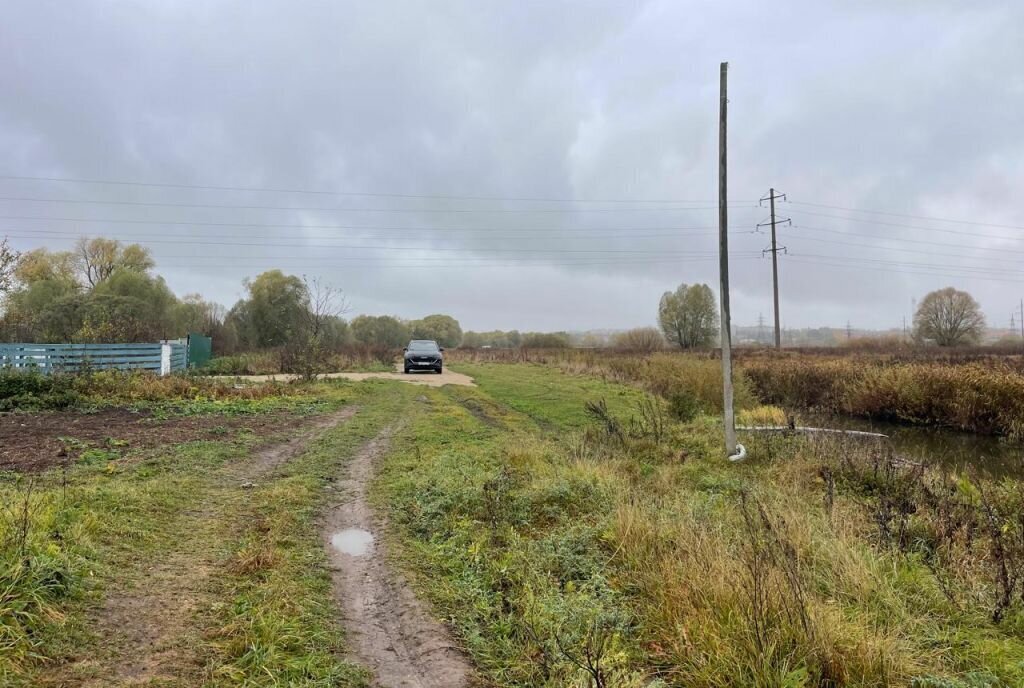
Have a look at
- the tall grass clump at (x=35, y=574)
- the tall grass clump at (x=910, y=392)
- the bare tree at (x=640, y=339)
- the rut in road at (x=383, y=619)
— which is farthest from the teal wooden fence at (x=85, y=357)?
the bare tree at (x=640, y=339)

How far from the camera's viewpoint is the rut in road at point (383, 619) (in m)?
2.81

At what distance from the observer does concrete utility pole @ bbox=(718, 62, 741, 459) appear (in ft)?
28.4

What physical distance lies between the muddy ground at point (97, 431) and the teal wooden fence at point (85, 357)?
3.92m

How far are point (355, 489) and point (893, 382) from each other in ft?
60.0

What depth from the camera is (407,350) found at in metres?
27.1

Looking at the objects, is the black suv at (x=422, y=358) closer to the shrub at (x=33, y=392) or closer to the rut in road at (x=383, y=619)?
the shrub at (x=33, y=392)

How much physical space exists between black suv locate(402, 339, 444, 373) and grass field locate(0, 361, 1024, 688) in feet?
60.3

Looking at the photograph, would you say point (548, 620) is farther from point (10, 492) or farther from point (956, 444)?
point (956, 444)

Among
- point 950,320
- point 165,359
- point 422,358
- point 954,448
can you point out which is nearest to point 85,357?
point 165,359

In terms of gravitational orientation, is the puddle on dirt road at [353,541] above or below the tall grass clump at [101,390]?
below

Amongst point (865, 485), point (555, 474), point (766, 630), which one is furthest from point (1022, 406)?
point (766, 630)

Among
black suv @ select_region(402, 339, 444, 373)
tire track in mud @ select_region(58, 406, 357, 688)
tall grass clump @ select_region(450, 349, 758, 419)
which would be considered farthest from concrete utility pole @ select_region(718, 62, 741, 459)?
black suv @ select_region(402, 339, 444, 373)

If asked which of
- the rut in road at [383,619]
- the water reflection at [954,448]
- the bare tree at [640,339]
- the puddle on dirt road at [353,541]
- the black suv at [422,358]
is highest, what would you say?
the bare tree at [640,339]

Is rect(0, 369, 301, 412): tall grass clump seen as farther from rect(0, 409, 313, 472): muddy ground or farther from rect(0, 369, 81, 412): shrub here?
rect(0, 409, 313, 472): muddy ground
